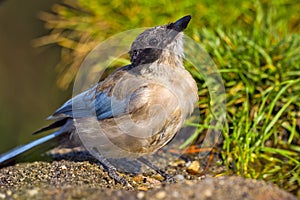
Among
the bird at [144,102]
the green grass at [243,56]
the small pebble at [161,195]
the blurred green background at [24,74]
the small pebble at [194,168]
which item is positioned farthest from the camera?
the blurred green background at [24,74]

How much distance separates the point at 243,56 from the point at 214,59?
33 cm

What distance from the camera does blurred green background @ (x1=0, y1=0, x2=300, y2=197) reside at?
A: 5316mm

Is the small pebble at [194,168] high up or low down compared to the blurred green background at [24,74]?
down

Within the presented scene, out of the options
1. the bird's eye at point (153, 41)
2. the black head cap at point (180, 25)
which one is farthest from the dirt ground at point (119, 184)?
the black head cap at point (180, 25)

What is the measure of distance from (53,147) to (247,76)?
2.12 meters

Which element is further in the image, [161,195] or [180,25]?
[180,25]

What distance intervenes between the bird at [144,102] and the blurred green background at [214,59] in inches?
41.1

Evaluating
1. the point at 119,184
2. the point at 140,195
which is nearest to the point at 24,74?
the point at 119,184

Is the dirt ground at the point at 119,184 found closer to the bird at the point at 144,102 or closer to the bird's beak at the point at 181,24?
the bird at the point at 144,102

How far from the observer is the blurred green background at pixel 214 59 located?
17.4 feet

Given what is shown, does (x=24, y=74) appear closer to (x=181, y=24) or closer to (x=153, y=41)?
(x=153, y=41)

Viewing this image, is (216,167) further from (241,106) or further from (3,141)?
(3,141)

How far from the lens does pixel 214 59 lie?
6098 millimetres

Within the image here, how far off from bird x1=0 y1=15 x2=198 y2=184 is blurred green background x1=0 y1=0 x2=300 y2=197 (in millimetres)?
1045
